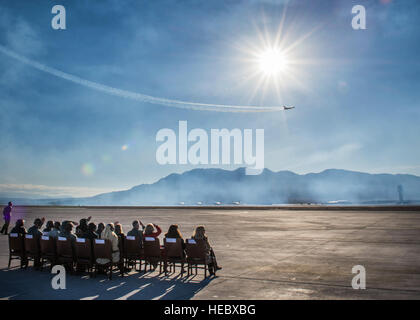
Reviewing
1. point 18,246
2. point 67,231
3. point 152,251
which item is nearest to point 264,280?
point 152,251

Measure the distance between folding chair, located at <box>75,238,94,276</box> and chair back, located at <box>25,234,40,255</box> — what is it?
2.02 m

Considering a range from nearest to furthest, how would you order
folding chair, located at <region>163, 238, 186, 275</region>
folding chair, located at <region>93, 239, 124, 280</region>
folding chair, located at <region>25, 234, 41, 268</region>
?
1. folding chair, located at <region>93, 239, 124, 280</region>
2. folding chair, located at <region>163, 238, 186, 275</region>
3. folding chair, located at <region>25, 234, 41, 268</region>

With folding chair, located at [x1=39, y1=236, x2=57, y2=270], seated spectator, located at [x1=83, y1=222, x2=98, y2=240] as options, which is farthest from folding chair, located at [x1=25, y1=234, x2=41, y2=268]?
seated spectator, located at [x1=83, y1=222, x2=98, y2=240]

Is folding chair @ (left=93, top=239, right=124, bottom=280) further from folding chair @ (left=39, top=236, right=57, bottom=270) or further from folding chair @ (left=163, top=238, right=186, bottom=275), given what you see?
folding chair @ (left=39, top=236, right=57, bottom=270)

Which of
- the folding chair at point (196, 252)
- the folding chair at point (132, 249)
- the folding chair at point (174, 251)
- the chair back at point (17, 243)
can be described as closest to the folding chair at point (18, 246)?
the chair back at point (17, 243)

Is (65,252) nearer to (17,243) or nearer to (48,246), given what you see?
(48,246)

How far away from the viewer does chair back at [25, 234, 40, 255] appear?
10859 mm

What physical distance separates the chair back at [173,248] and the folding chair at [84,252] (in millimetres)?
2247

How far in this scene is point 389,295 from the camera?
24.0ft

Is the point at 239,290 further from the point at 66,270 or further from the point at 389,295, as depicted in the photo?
the point at 66,270

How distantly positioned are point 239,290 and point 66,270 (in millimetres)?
5880
